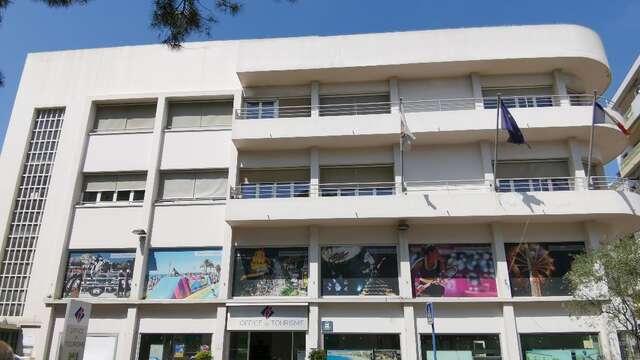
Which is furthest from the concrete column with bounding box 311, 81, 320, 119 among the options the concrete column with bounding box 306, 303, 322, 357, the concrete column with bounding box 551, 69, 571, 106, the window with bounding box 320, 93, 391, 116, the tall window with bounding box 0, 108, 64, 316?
the tall window with bounding box 0, 108, 64, 316

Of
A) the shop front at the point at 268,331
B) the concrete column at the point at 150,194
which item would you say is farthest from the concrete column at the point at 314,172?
the concrete column at the point at 150,194

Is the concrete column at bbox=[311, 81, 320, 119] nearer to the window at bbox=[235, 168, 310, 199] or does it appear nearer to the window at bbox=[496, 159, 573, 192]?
the window at bbox=[235, 168, 310, 199]

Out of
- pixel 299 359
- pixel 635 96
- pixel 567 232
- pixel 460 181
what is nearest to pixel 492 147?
pixel 460 181

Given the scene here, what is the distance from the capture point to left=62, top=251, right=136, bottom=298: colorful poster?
17.8 metres

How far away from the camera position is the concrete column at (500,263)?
16297 millimetres

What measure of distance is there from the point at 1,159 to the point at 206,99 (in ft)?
29.6

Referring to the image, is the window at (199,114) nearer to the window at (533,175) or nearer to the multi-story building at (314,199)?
the multi-story building at (314,199)

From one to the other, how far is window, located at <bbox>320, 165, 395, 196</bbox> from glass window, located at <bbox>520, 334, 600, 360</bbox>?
690 cm

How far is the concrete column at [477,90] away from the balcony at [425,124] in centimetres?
5

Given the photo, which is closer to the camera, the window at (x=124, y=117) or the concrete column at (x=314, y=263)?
the concrete column at (x=314, y=263)

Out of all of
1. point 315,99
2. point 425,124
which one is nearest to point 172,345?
point 315,99

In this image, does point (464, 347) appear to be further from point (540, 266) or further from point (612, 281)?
point (612, 281)

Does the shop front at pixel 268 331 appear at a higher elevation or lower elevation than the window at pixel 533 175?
lower

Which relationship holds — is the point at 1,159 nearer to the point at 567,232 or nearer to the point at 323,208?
the point at 323,208
